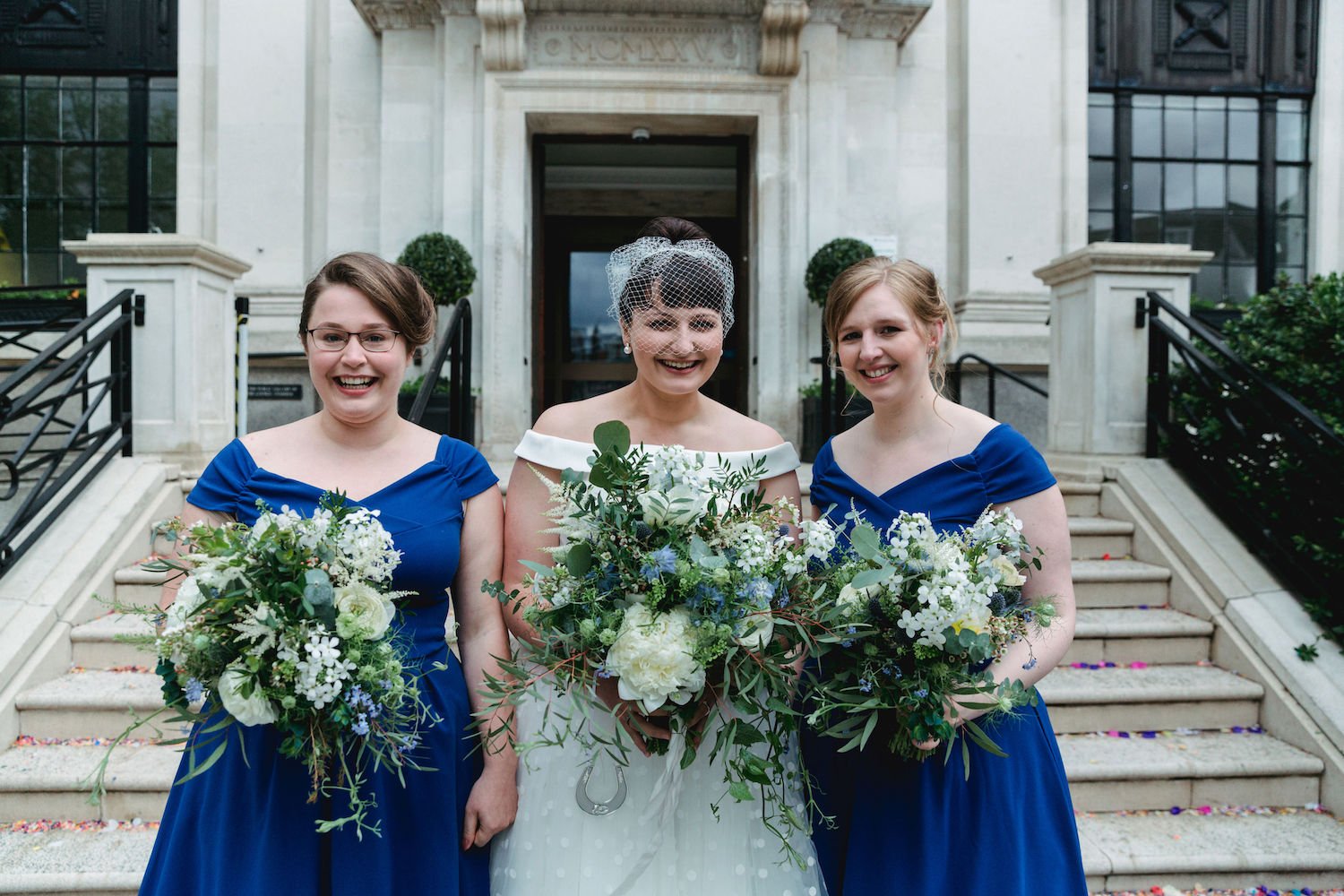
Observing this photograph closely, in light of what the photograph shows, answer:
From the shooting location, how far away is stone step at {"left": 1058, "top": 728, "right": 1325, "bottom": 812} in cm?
384

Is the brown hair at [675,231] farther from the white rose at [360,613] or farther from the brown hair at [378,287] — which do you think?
the white rose at [360,613]

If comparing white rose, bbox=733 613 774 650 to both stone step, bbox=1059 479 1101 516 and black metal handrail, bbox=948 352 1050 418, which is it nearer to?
stone step, bbox=1059 479 1101 516

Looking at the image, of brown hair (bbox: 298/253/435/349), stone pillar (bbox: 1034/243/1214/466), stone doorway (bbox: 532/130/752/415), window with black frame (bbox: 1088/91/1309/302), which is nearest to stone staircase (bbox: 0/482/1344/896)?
stone pillar (bbox: 1034/243/1214/466)

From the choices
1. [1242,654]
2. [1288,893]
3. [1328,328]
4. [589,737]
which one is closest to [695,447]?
[589,737]

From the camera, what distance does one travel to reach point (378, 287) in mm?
1986

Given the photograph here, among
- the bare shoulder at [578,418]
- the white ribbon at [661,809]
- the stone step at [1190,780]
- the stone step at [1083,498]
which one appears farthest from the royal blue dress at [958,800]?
the stone step at [1083,498]

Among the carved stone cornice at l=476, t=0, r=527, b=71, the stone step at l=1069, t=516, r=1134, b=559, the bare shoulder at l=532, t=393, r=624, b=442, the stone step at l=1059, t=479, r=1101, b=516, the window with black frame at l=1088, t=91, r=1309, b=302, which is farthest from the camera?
the window with black frame at l=1088, t=91, r=1309, b=302

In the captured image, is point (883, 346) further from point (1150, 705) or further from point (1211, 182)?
point (1211, 182)

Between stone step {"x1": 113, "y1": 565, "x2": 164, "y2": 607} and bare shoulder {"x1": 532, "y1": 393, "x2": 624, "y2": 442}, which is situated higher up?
bare shoulder {"x1": 532, "y1": 393, "x2": 624, "y2": 442}

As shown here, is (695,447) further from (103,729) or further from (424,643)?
(103,729)

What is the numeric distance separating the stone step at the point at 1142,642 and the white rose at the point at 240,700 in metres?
4.21

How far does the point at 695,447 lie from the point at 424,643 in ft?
2.83

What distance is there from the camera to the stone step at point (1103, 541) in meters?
5.30

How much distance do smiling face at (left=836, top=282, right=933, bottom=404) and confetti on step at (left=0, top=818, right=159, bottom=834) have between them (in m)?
3.42
